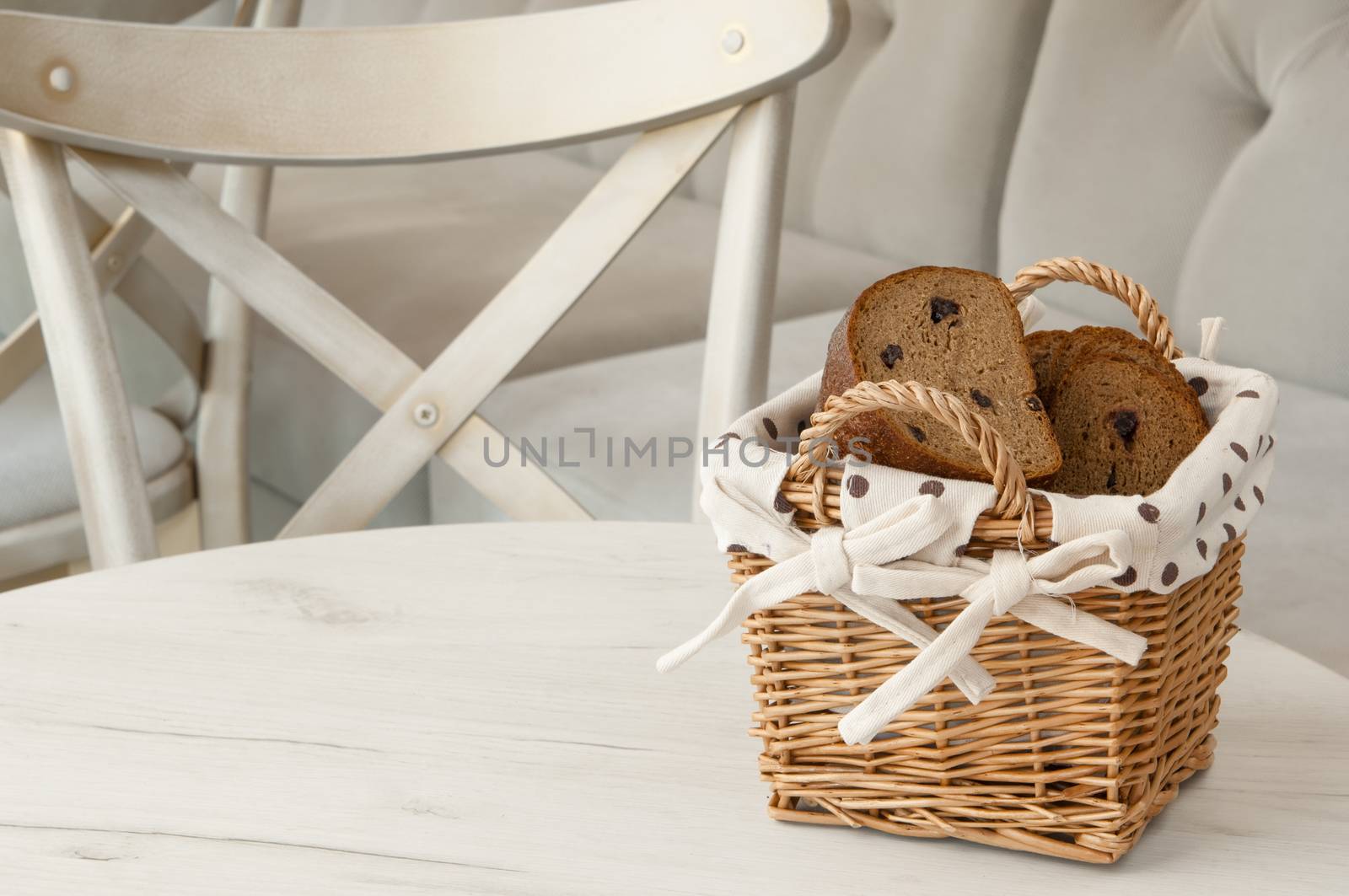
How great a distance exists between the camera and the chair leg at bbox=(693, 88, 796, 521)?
33.6 inches

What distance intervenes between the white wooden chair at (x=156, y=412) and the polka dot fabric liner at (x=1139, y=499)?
0.82m

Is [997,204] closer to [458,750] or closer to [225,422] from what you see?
[225,422]

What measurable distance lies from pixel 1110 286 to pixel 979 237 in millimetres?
989

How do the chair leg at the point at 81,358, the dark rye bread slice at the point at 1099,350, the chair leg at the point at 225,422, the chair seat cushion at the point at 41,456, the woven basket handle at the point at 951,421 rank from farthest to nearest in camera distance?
the chair leg at the point at 225,422 → the chair seat cushion at the point at 41,456 → the chair leg at the point at 81,358 → the dark rye bread slice at the point at 1099,350 → the woven basket handle at the point at 951,421

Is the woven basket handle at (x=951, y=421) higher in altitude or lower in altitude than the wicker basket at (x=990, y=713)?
higher

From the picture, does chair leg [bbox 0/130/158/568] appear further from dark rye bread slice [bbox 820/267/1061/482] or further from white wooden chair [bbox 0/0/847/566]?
dark rye bread slice [bbox 820/267/1061/482]

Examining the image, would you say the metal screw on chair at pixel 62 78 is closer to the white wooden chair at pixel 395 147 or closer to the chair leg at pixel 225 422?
the white wooden chair at pixel 395 147

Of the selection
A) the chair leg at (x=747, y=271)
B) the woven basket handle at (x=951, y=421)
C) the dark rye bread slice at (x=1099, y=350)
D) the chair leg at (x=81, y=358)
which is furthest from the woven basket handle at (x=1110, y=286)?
the chair leg at (x=81, y=358)

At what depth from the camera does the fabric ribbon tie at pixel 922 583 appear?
386mm

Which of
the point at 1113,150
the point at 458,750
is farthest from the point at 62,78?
the point at 1113,150

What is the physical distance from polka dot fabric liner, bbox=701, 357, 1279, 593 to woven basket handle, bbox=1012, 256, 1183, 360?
0.17 feet

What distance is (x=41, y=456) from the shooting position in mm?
1077

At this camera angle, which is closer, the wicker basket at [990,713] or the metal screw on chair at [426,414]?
the wicker basket at [990,713]

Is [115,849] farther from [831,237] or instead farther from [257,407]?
[831,237]
